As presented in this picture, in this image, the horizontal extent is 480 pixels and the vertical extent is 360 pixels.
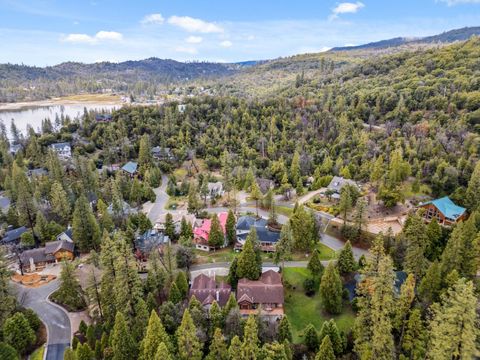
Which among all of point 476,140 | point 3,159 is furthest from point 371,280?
point 3,159

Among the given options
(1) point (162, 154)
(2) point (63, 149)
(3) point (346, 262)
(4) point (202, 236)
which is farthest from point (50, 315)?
(2) point (63, 149)

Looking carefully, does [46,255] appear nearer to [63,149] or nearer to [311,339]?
[311,339]

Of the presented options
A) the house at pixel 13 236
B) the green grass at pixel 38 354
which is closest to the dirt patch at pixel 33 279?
the house at pixel 13 236

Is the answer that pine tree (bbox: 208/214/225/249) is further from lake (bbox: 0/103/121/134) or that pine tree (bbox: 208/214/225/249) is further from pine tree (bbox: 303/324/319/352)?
lake (bbox: 0/103/121/134)

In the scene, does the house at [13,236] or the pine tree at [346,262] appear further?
the house at [13,236]

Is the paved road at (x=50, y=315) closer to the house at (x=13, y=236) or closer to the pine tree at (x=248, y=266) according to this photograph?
the house at (x=13, y=236)

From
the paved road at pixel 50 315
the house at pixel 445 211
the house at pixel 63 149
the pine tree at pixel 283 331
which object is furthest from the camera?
the house at pixel 63 149

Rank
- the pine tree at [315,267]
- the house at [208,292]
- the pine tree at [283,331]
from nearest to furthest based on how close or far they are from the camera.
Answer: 1. the pine tree at [283,331]
2. the house at [208,292]
3. the pine tree at [315,267]
